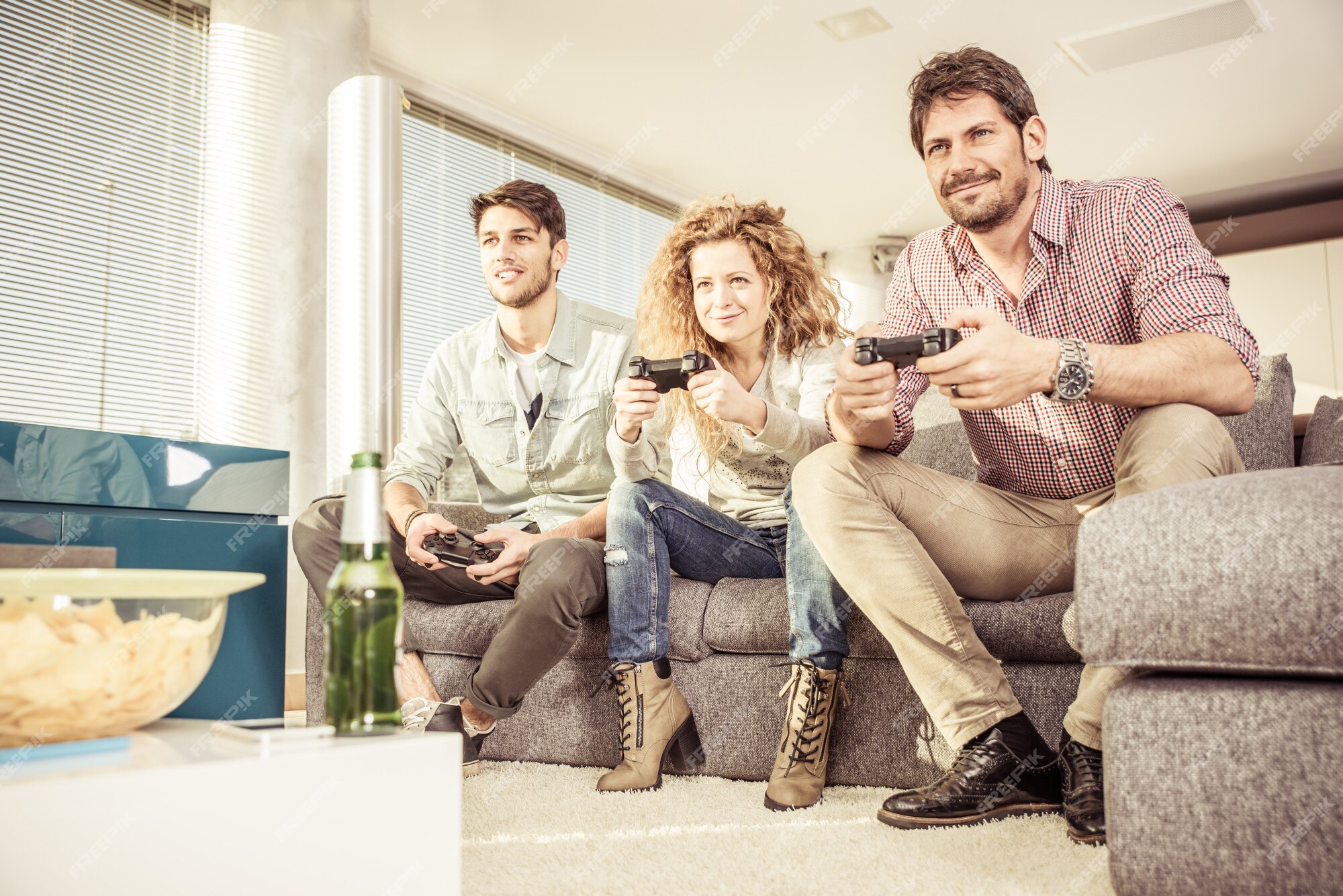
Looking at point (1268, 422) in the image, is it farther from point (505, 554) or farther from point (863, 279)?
point (863, 279)

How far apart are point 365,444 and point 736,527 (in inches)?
70.8

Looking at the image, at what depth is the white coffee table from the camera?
523mm

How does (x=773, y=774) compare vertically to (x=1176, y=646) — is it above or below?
below

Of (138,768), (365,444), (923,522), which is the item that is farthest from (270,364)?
(138,768)

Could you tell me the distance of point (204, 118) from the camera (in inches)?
142

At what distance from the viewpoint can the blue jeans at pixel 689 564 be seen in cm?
152

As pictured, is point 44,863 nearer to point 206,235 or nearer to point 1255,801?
point 1255,801

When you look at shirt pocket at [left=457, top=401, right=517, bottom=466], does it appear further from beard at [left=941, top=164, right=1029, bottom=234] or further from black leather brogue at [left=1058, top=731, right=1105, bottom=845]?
black leather brogue at [left=1058, top=731, right=1105, bottom=845]

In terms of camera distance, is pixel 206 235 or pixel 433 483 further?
pixel 206 235

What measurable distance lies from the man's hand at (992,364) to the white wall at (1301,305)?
16.9 feet

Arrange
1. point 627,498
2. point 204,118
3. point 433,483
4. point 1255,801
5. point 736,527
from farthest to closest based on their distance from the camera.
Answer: point 204,118
point 433,483
point 736,527
point 627,498
point 1255,801

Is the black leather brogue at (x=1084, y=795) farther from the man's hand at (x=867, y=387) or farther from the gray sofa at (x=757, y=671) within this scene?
the man's hand at (x=867, y=387)

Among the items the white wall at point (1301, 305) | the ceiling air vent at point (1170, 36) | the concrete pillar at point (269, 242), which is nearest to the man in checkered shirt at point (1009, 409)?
the concrete pillar at point (269, 242)

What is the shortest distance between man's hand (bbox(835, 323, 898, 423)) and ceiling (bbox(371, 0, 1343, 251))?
3.06 m
